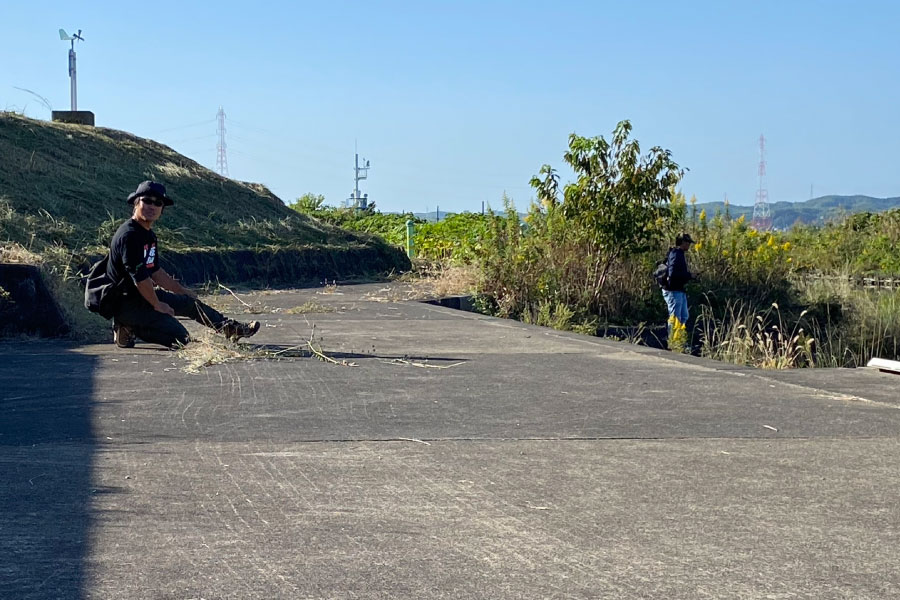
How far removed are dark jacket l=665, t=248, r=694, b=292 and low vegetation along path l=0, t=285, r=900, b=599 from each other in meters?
5.06

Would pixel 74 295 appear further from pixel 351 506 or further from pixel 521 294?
pixel 351 506

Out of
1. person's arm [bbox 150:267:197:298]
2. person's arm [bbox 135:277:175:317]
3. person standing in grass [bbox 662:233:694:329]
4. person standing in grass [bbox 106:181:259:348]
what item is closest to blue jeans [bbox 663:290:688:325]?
person standing in grass [bbox 662:233:694:329]

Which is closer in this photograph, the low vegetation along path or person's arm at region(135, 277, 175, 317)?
the low vegetation along path

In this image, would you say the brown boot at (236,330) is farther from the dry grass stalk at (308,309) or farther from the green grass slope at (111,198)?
the green grass slope at (111,198)

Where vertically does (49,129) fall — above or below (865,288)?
above

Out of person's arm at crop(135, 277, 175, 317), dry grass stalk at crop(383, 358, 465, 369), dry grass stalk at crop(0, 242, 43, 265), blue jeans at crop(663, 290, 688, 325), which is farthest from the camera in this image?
blue jeans at crop(663, 290, 688, 325)

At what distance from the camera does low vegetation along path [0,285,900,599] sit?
4285 millimetres

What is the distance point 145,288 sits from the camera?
10.4 metres

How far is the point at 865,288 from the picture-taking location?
71.8ft

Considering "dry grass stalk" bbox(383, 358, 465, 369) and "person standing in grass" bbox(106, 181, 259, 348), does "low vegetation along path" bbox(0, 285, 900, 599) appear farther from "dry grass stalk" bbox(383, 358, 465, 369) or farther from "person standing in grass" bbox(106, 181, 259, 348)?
"person standing in grass" bbox(106, 181, 259, 348)

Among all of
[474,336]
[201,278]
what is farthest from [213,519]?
[201,278]

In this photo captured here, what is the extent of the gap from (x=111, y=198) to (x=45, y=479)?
18891 millimetres

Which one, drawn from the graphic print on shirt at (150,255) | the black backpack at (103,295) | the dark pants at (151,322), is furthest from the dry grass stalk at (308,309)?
the graphic print on shirt at (150,255)

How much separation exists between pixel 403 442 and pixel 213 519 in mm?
1888
